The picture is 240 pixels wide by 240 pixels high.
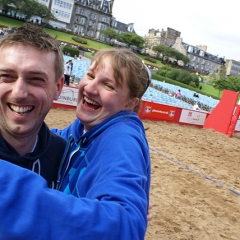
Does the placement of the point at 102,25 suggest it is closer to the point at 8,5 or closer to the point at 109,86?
the point at 8,5

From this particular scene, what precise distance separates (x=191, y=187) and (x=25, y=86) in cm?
579

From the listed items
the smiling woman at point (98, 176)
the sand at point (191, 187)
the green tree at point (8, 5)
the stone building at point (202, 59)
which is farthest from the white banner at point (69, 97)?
the stone building at point (202, 59)

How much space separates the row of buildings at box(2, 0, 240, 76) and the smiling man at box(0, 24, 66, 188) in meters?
78.0

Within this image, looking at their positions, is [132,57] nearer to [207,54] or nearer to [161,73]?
[161,73]

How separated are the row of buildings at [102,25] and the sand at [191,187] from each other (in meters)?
70.9

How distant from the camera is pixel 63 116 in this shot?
10.8m

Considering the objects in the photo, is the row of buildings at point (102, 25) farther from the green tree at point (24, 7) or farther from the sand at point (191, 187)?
the sand at point (191, 187)

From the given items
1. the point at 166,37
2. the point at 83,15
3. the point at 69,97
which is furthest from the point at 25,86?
the point at 166,37

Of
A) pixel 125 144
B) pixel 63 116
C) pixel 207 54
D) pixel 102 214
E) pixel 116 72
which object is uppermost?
pixel 207 54

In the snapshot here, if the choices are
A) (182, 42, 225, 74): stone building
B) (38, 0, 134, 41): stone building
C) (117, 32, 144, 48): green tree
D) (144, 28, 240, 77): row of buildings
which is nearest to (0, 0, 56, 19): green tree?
(38, 0, 134, 41): stone building

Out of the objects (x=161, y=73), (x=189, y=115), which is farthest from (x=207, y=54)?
(x=189, y=115)

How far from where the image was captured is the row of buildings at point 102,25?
8525 cm

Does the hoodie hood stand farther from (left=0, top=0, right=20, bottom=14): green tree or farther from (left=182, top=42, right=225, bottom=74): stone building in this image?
(left=182, top=42, right=225, bottom=74): stone building

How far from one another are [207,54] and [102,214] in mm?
131104
